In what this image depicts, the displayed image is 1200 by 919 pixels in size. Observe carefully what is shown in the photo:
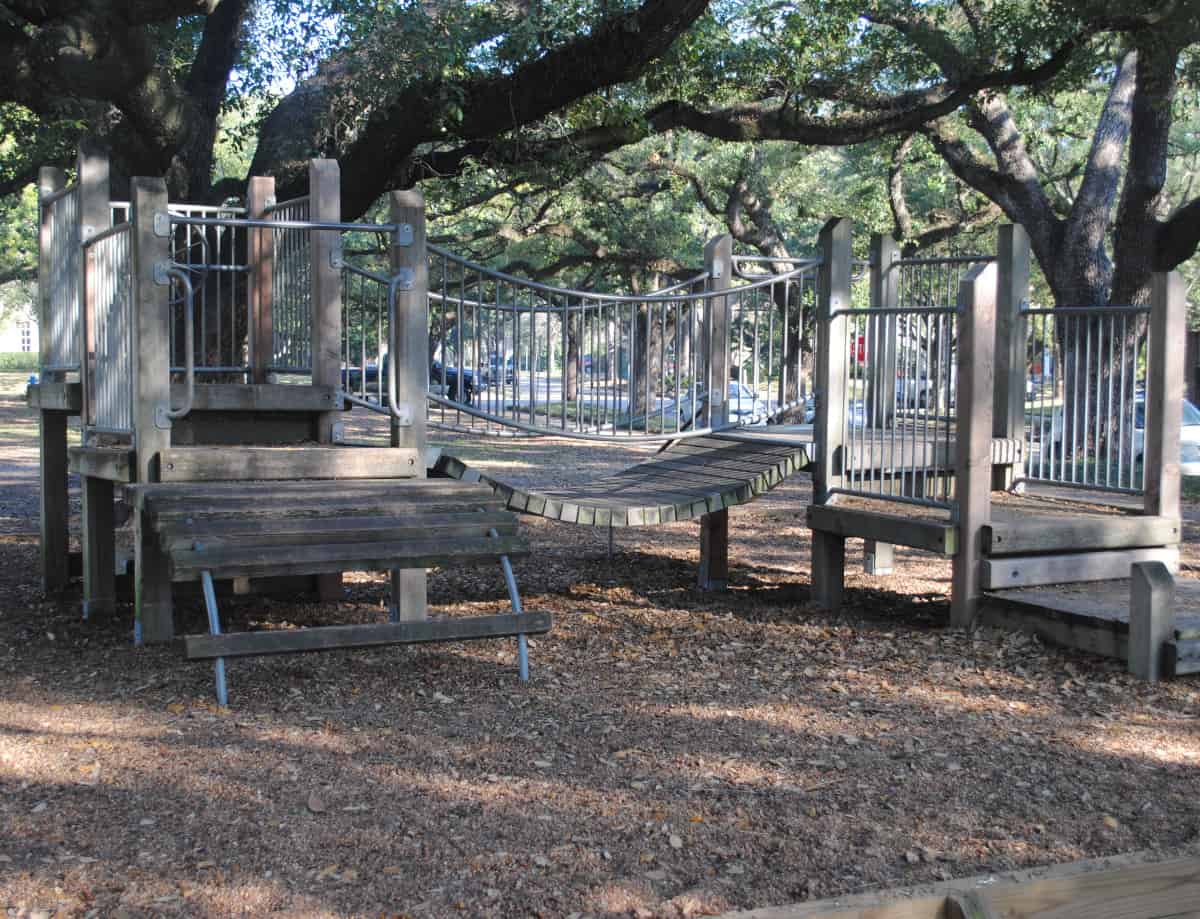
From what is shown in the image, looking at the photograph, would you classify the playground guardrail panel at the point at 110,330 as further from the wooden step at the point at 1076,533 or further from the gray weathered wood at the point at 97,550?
the wooden step at the point at 1076,533

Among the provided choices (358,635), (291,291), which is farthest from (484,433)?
(358,635)

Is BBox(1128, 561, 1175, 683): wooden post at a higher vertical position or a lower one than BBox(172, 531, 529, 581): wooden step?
lower

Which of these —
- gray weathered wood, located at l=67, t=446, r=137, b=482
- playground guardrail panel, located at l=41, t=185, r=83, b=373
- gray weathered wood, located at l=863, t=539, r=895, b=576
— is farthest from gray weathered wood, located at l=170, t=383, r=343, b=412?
gray weathered wood, located at l=863, t=539, r=895, b=576

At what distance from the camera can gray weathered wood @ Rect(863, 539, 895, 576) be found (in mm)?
10320

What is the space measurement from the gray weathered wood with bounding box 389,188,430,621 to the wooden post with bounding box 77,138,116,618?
184 cm

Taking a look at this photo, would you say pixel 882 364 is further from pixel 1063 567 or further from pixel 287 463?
pixel 287 463

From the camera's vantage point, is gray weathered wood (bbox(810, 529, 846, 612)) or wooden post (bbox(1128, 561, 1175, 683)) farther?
gray weathered wood (bbox(810, 529, 846, 612))

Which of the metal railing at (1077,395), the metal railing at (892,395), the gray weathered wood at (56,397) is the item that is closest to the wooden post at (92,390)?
the gray weathered wood at (56,397)

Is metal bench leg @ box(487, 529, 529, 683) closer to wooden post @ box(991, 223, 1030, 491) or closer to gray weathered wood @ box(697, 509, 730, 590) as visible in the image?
gray weathered wood @ box(697, 509, 730, 590)

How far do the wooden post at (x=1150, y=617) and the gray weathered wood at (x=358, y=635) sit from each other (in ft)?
9.70

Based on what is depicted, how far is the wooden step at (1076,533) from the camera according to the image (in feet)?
24.5

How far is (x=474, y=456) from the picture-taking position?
22.7 m

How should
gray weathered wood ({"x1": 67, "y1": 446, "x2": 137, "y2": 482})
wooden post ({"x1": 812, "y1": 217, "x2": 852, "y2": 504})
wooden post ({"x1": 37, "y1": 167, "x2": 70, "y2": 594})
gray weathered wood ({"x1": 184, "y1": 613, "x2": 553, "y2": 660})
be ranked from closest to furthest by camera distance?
gray weathered wood ({"x1": 184, "y1": 613, "x2": 553, "y2": 660})
gray weathered wood ({"x1": 67, "y1": 446, "x2": 137, "y2": 482})
wooden post ({"x1": 812, "y1": 217, "x2": 852, "y2": 504})
wooden post ({"x1": 37, "y1": 167, "x2": 70, "y2": 594})

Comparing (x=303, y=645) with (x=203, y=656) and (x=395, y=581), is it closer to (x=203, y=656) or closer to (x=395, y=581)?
(x=203, y=656)
